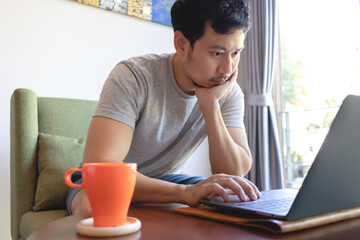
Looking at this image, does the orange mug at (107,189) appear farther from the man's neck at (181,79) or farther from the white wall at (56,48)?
the white wall at (56,48)

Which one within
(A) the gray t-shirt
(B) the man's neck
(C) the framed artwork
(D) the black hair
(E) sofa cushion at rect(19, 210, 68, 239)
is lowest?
(E) sofa cushion at rect(19, 210, 68, 239)

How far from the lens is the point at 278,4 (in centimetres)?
278

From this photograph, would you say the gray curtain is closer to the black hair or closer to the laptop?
the black hair

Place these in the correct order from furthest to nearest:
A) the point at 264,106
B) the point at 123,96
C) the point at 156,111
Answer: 1. the point at 264,106
2. the point at 156,111
3. the point at 123,96

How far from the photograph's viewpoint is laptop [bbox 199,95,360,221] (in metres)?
0.55

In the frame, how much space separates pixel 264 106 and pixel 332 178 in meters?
2.18

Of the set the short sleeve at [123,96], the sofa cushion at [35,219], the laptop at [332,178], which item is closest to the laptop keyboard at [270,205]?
the laptop at [332,178]

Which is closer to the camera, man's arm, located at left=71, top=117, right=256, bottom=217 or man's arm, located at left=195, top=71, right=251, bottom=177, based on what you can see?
man's arm, located at left=71, top=117, right=256, bottom=217

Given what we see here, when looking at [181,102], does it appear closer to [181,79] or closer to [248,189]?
[181,79]

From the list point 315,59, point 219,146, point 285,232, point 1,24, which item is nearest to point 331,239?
point 285,232

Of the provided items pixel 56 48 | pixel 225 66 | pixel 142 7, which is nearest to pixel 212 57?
pixel 225 66

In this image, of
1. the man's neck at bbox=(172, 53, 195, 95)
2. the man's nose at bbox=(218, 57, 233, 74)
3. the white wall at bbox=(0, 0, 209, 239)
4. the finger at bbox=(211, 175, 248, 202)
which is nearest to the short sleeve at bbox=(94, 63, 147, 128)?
the man's neck at bbox=(172, 53, 195, 95)

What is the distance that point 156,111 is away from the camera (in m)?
1.33

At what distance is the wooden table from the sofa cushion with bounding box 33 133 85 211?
2.94 feet
